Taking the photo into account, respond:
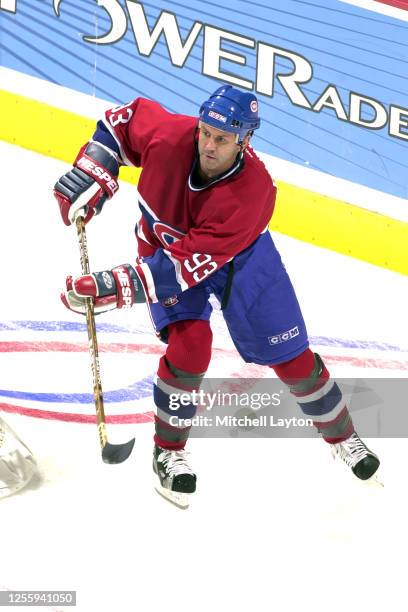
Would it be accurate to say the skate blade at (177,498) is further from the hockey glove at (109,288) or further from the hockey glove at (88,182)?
the hockey glove at (88,182)

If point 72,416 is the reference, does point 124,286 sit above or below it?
above

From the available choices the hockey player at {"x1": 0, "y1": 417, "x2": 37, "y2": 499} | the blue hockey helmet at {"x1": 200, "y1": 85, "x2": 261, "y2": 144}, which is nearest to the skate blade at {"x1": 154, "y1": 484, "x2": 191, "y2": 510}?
the hockey player at {"x1": 0, "y1": 417, "x2": 37, "y2": 499}

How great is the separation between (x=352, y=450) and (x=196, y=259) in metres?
0.81

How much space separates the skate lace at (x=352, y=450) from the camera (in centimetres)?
316

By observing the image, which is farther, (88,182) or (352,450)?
(352,450)

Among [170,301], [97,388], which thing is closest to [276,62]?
[170,301]

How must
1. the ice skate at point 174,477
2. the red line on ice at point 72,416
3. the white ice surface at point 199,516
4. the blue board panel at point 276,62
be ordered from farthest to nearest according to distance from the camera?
the blue board panel at point 276,62 → the red line on ice at point 72,416 → the ice skate at point 174,477 → the white ice surface at point 199,516

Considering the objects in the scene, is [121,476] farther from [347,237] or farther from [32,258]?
[347,237]

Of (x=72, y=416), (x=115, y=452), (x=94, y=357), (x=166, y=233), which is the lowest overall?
(x=72, y=416)

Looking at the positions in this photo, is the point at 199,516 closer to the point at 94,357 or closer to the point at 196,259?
the point at 94,357

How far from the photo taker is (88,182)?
308 centimetres

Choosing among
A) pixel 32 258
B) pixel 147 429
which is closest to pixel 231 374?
pixel 147 429

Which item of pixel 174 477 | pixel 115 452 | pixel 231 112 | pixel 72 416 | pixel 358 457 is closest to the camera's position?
pixel 231 112

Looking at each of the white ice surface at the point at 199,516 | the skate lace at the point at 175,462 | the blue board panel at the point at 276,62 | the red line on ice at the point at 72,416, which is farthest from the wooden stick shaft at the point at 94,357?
the blue board panel at the point at 276,62
